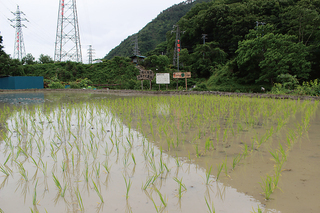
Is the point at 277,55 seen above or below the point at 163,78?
above

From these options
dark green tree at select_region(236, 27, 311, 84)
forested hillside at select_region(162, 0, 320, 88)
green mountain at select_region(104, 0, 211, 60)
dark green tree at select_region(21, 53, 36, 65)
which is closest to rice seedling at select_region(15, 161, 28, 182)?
forested hillside at select_region(162, 0, 320, 88)

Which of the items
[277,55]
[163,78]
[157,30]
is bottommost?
[163,78]

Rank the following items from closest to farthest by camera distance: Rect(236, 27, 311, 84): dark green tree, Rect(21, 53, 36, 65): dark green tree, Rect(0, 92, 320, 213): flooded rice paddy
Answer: Rect(0, 92, 320, 213): flooded rice paddy < Rect(236, 27, 311, 84): dark green tree < Rect(21, 53, 36, 65): dark green tree

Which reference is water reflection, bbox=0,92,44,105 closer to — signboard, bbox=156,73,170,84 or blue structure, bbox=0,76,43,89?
signboard, bbox=156,73,170,84

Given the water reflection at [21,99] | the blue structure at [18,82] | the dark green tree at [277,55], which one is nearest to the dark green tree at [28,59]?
the blue structure at [18,82]

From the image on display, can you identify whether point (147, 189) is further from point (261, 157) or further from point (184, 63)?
point (184, 63)

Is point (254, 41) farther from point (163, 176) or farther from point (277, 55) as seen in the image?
point (163, 176)

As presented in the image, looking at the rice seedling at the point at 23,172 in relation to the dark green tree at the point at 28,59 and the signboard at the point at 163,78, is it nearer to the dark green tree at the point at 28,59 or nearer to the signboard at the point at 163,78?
the signboard at the point at 163,78

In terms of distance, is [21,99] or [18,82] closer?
[21,99]

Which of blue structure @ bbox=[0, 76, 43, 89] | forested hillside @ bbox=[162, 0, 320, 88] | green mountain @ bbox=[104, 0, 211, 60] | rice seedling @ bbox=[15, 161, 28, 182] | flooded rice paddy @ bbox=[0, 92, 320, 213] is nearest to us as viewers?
flooded rice paddy @ bbox=[0, 92, 320, 213]

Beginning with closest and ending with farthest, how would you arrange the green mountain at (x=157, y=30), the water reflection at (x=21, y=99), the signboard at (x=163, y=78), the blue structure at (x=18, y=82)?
the water reflection at (x=21, y=99) < the signboard at (x=163, y=78) < the blue structure at (x=18, y=82) < the green mountain at (x=157, y=30)

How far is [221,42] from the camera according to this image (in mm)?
31188

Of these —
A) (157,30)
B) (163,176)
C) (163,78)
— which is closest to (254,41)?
(163,78)

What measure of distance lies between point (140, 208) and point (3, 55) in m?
24.2
